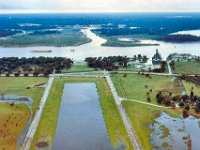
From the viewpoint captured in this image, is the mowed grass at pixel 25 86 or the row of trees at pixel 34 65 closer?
the mowed grass at pixel 25 86

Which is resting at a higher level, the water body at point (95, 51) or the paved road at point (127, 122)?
the paved road at point (127, 122)

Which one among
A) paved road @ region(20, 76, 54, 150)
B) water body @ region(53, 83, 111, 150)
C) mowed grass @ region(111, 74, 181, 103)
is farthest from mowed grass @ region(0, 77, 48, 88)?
mowed grass @ region(111, 74, 181, 103)

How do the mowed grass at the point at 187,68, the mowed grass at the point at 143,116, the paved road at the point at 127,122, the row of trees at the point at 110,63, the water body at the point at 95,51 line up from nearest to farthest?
the paved road at the point at 127,122
the mowed grass at the point at 143,116
the mowed grass at the point at 187,68
the row of trees at the point at 110,63
the water body at the point at 95,51

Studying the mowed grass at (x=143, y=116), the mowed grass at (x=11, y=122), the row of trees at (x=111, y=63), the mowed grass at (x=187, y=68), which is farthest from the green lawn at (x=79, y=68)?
the mowed grass at (x=143, y=116)

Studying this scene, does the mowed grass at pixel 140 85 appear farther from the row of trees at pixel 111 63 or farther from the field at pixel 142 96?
the row of trees at pixel 111 63

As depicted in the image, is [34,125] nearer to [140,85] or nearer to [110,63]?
[140,85]

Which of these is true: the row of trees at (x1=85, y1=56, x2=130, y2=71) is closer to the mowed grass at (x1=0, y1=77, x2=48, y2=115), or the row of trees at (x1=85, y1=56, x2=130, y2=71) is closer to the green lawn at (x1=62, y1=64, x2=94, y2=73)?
the green lawn at (x1=62, y1=64, x2=94, y2=73)
